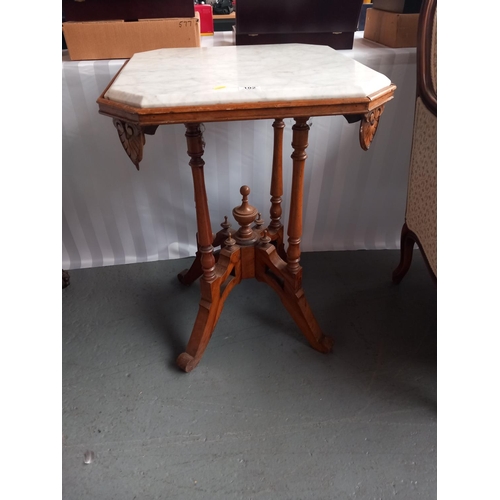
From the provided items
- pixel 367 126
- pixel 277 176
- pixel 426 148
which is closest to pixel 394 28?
pixel 426 148

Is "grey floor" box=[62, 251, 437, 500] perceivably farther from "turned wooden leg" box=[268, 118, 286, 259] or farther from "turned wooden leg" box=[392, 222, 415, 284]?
"turned wooden leg" box=[268, 118, 286, 259]

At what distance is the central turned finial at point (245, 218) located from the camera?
128cm

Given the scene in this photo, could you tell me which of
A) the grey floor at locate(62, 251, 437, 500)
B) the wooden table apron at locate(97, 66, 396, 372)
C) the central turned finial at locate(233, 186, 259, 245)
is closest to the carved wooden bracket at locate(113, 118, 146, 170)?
the wooden table apron at locate(97, 66, 396, 372)

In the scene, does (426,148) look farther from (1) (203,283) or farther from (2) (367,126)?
(1) (203,283)

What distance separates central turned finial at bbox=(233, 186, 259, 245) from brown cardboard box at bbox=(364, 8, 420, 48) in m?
0.71

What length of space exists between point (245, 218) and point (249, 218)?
0.01 metres

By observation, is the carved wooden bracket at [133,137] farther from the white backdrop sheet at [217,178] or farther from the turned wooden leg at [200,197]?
the white backdrop sheet at [217,178]

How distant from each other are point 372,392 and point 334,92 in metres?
0.82

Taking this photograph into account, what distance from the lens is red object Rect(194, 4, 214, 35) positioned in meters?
1.52

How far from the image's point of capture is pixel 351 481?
0.99 m

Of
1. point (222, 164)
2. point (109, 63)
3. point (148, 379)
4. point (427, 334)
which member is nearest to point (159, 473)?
point (148, 379)

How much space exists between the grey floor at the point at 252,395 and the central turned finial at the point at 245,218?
302 millimetres

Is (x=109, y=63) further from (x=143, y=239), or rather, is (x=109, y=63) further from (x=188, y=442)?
(x=188, y=442)

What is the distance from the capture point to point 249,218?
128 cm
